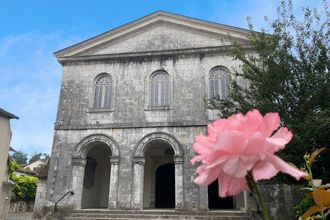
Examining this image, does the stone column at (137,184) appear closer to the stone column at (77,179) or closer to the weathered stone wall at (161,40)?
the stone column at (77,179)

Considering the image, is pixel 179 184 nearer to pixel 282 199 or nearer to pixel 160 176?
pixel 160 176

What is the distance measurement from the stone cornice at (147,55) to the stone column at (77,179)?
5420 millimetres

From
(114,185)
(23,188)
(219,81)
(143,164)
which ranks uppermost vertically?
(219,81)

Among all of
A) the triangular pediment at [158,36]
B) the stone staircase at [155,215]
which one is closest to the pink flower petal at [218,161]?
the stone staircase at [155,215]

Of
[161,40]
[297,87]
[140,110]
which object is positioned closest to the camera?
[297,87]

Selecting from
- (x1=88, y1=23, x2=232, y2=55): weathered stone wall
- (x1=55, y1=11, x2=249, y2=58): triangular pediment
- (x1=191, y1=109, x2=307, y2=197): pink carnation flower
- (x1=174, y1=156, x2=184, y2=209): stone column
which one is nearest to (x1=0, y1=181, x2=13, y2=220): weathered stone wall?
(x1=174, y1=156, x2=184, y2=209): stone column

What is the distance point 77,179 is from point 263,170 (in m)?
14.8

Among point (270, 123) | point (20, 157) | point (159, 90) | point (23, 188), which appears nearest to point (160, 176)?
point (159, 90)

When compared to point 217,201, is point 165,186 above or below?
above

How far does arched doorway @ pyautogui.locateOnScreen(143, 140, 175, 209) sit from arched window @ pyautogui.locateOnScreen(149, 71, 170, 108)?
239 centimetres

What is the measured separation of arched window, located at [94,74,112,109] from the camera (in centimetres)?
1623

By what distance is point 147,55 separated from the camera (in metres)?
16.4

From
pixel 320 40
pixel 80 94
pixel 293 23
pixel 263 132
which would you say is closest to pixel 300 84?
pixel 320 40

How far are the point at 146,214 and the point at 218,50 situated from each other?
8438mm
